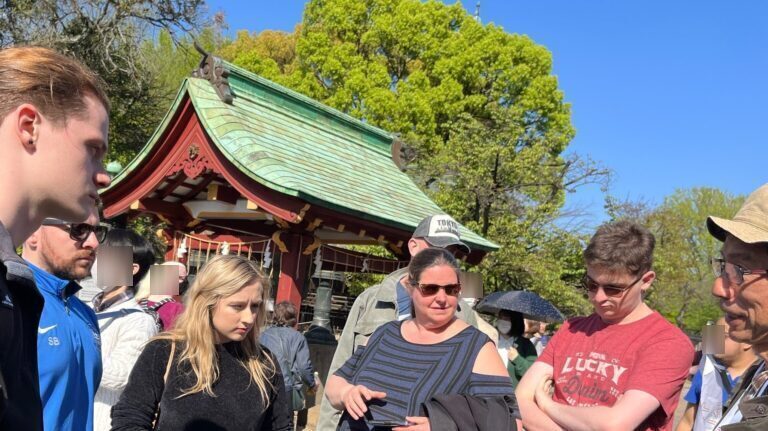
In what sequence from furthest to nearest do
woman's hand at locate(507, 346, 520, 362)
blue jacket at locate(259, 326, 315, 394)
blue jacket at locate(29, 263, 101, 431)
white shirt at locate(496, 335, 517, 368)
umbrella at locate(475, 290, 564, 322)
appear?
umbrella at locate(475, 290, 564, 322), white shirt at locate(496, 335, 517, 368), blue jacket at locate(259, 326, 315, 394), woman's hand at locate(507, 346, 520, 362), blue jacket at locate(29, 263, 101, 431)

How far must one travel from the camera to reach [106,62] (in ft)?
58.9

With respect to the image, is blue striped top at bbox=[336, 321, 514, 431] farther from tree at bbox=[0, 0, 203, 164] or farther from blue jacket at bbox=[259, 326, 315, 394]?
tree at bbox=[0, 0, 203, 164]

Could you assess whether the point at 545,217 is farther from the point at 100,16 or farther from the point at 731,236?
the point at 731,236

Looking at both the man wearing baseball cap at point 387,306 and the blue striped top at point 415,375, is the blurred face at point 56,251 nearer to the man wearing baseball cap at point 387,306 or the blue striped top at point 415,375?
the blue striped top at point 415,375

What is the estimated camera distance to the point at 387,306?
4.18m

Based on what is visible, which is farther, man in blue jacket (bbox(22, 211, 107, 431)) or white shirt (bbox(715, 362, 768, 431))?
man in blue jacket (bbox(22, 211, 107, 431))

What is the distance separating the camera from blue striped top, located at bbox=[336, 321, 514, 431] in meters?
3.03

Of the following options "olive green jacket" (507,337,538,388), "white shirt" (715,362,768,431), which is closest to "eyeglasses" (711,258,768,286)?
"white shirt" (715,362,768,431)

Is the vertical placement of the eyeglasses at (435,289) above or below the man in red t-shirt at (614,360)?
above

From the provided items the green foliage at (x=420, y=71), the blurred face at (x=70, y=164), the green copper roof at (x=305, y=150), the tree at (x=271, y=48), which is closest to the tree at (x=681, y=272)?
the green foliage at (x=420, y=71)

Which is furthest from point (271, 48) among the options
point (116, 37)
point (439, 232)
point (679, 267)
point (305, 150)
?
point (439, 232)

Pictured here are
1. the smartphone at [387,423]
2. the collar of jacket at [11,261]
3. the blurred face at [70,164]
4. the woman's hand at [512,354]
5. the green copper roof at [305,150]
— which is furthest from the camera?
the green copper roof at [305,150]

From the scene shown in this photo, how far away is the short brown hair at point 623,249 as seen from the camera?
10.1ft

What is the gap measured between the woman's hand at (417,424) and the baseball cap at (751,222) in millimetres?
1348
